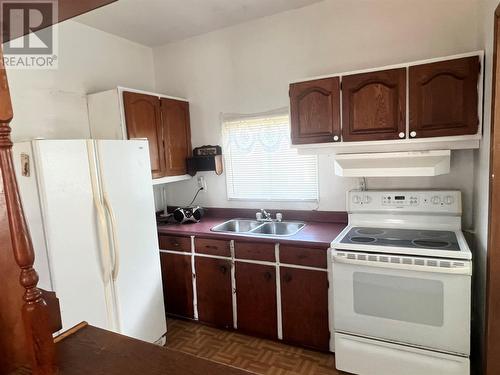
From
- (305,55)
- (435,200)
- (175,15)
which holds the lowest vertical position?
(435,200)

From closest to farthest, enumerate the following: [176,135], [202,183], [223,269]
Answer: [223,269] → [176,135] → [202,183]

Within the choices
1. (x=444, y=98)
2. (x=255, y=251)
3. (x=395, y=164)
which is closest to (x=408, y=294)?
(x=395, y=164)

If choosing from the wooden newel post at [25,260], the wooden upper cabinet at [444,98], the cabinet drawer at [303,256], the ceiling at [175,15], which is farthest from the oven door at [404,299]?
the ceiling at [175,15]

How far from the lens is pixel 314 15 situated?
2.70 meters

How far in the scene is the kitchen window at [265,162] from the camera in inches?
116

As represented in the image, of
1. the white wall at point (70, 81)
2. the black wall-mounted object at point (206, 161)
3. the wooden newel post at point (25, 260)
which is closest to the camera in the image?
the wooden newel post at point (25, 260)

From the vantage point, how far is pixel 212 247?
2.70 meters

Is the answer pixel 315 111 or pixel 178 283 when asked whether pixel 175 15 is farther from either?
pixel 178 283

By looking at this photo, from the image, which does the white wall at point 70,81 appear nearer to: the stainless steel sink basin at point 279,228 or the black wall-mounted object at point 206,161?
the black wall-mounted object at point 206,161

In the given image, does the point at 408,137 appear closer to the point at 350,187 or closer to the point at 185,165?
the point at 350,187

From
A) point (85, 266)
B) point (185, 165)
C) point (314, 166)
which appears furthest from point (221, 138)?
point (85, 266)

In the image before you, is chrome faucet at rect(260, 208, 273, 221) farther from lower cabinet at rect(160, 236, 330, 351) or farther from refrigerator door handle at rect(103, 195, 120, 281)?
refrigerator door handle at rect(103, 195, 120, 281)

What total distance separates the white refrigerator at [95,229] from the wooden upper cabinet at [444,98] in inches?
76.1

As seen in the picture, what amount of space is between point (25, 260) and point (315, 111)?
6.75 feet
